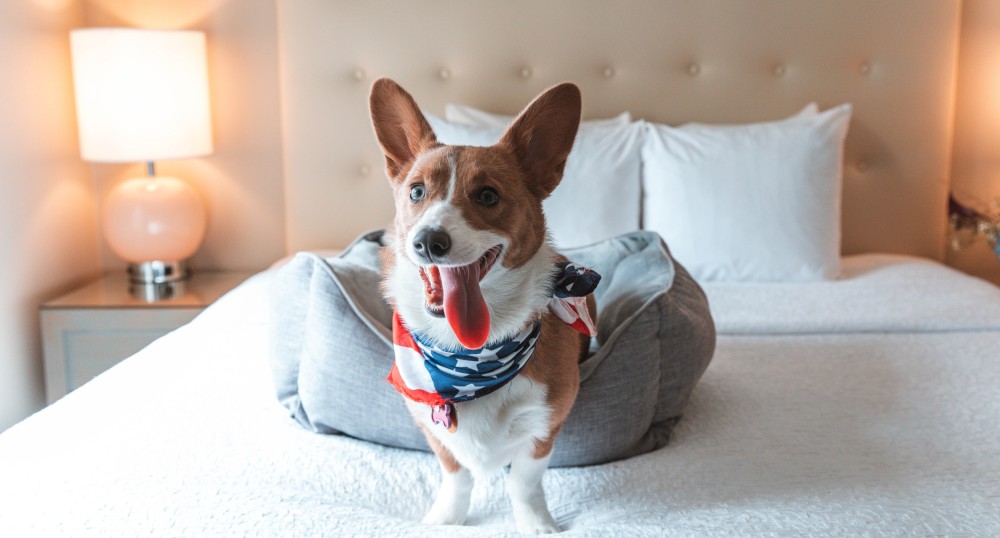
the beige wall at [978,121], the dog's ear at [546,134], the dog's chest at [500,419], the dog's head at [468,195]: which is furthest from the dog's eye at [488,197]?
the beige wall at [978,121]

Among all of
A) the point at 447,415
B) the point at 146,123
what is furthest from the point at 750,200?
the point at 146,123

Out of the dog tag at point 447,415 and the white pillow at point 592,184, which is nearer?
the dog tag at point 447,415

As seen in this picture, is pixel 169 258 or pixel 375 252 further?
pixel 169 258

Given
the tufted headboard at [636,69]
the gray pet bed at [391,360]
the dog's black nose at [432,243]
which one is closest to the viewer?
the dog's black nose at [432,243]

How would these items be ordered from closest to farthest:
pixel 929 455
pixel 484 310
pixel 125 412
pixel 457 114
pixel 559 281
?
1. pixel 484 310
2. pixel 559 281
3. pixel 929 455
4. pixel 125 412
5. pixel 457 114

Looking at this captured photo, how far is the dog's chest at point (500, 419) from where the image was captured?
3.91 feet

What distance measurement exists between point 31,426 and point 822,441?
1309mm

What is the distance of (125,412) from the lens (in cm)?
150

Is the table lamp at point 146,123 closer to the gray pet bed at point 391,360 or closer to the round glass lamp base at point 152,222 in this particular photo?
the round glass lamp base at point 152,222

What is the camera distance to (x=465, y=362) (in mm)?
1167

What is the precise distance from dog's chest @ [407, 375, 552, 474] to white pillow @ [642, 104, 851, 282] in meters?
1.40

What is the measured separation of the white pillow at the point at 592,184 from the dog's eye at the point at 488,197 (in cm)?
131

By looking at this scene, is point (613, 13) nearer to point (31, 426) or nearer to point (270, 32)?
point (270, 32)

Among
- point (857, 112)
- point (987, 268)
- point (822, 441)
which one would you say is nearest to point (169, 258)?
point (822, 441)
